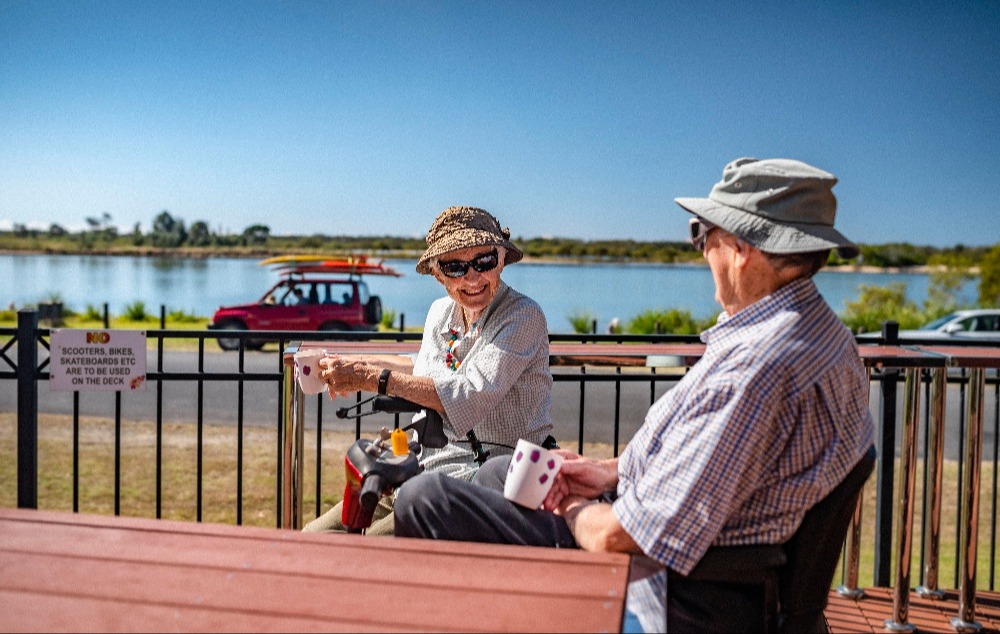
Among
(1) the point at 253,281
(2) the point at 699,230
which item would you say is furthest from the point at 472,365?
(1) the point at 253,281

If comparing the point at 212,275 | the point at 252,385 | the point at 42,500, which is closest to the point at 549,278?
the point at 212,275

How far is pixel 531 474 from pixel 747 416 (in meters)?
0.47

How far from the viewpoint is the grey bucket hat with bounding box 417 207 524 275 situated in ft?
8.68

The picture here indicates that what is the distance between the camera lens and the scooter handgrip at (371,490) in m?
2.00

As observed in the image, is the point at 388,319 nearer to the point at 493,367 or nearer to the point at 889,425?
the point at 889,425

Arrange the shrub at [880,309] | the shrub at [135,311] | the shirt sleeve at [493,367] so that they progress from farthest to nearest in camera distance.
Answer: the shrub at [135,311] < the shrub at [880,309] < the shirt sleeve at [493,367]

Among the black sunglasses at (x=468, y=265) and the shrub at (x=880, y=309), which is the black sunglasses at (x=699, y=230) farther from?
the shrub at (x=880, y=309)

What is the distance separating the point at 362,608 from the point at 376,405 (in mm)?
1209

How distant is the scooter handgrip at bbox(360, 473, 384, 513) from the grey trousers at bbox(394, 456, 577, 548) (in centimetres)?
14

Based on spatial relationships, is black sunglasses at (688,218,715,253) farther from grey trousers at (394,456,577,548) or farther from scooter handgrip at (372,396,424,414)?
scooter handgrip at (372,396,424,414)

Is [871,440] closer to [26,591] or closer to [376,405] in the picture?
[376,405]

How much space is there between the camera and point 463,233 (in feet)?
8.78

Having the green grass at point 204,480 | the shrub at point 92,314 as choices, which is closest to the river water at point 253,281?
the shrub at point 92,314

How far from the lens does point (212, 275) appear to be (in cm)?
8862
